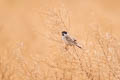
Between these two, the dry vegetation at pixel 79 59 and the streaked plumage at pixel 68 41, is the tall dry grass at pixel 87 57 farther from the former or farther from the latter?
the streaked plumage at pixel 68 41

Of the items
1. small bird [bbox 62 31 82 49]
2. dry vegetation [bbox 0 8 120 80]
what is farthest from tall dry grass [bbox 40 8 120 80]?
small bird [bbox 62 31 82 49]

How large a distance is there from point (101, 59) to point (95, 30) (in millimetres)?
258

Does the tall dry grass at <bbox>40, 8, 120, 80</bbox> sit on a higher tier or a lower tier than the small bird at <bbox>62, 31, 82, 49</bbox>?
lower

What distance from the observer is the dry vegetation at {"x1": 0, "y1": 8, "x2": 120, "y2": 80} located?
143 inches

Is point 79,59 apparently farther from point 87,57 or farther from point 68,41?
point 68,41

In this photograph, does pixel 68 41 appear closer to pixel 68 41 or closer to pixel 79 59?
pixel 68 41

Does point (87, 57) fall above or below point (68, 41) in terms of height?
below

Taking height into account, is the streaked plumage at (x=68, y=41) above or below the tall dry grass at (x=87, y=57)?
above

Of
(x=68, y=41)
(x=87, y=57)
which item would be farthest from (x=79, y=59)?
(x=68, y=41)

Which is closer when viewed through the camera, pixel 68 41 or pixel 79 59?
pixel 79 59

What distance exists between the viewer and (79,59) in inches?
144

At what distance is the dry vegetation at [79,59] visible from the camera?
143 inches

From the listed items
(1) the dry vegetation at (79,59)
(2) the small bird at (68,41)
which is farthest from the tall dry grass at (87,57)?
(2) the small bird at (68,41)

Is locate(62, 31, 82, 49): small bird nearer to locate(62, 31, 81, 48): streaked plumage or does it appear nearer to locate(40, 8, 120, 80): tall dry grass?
locate(62, 31, 81, 48): streaked plumage
